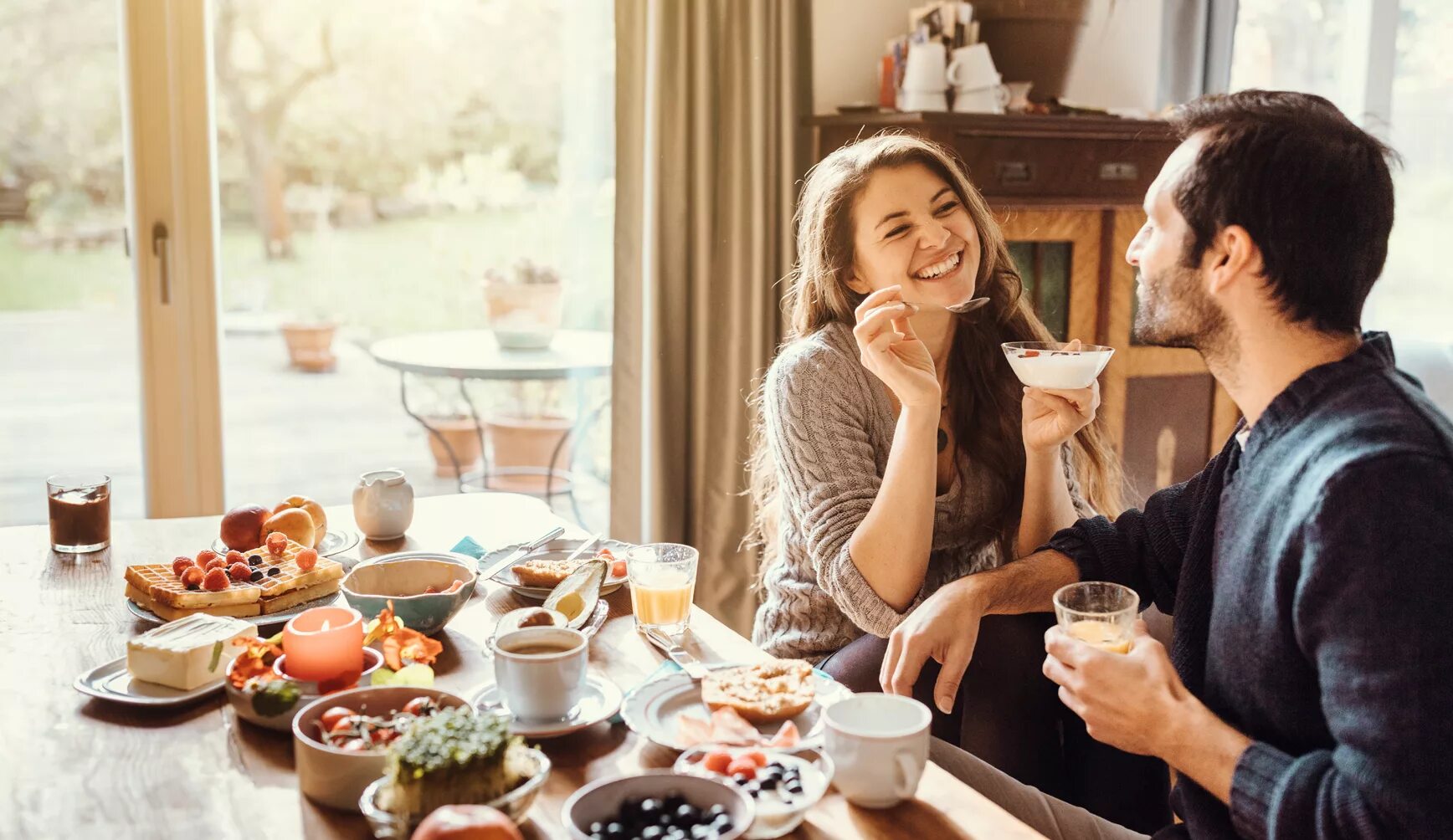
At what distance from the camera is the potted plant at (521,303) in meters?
3.51

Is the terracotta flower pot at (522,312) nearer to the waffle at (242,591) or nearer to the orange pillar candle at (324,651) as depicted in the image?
the waffle at (242,591)

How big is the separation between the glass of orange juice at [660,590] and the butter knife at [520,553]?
0.27 metres

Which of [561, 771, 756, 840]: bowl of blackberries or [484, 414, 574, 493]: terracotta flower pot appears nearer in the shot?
[561, 771, 756, 840]: bowl of blackberries

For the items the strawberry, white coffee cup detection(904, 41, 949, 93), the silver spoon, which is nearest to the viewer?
the strawberry

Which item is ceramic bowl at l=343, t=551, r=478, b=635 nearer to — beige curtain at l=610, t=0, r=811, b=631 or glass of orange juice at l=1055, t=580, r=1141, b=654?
glass of orange juice at l=1055, t=580, r=1141, b=654

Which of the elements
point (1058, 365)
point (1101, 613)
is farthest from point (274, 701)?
point (1058, 365)

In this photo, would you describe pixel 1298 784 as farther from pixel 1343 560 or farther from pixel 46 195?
pixel 46 195

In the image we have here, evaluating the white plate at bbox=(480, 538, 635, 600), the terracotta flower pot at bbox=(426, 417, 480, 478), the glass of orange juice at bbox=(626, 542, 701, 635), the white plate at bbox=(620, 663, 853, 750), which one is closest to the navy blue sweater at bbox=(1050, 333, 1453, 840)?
the white plate at bbox=(620, 663, 853, 750)

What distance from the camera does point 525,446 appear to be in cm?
362

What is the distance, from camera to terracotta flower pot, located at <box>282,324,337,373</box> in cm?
336

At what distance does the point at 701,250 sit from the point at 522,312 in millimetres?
541

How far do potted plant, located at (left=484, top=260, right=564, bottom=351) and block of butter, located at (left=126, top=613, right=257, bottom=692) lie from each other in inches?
83.6

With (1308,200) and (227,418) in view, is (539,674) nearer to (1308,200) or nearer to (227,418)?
(1308,200)

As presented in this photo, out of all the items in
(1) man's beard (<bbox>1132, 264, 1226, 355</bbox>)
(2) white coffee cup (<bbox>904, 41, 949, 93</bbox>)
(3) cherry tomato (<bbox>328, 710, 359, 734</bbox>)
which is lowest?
(3) cherry tomato (<bbox>328, 710, 359, 734</bbox>)
